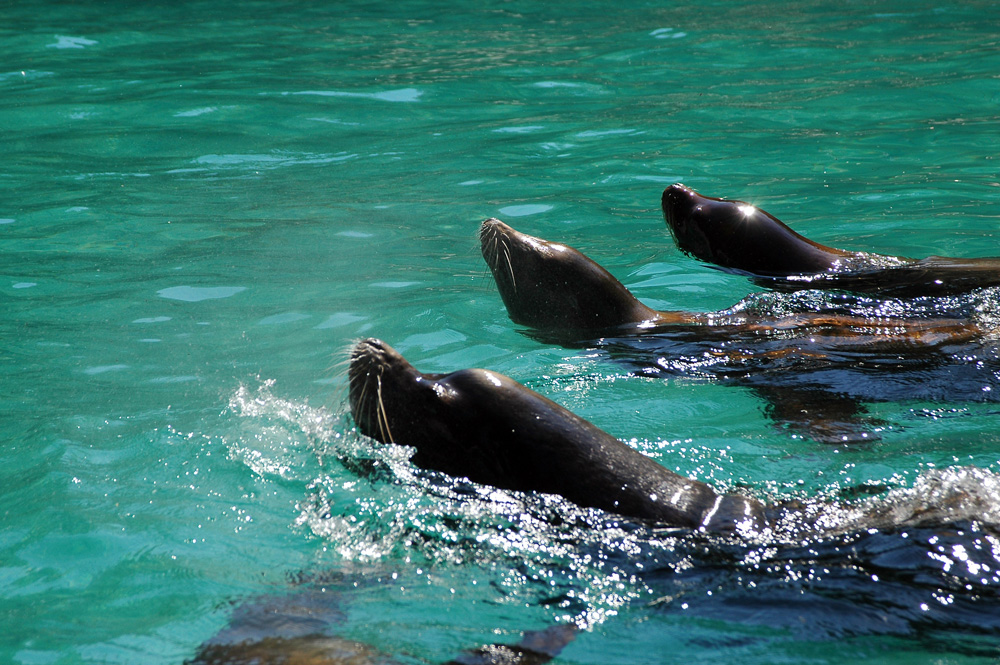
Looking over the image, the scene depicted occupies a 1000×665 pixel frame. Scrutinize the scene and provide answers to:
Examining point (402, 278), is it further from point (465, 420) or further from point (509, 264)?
point (465, 420)

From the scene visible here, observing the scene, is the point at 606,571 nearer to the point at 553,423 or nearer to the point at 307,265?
the point at 553,423

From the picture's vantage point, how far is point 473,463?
3672mm

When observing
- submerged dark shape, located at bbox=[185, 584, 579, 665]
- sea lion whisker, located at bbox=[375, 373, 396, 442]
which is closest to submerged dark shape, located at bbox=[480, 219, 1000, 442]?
sea lion whisker, located at bbox=[375, 373, 396, 442]

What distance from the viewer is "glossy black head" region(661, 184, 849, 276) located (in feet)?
20.6

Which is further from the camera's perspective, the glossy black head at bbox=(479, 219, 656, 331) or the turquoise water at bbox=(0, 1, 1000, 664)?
the glossy black head at bbox=(479, 219, 656, 331)

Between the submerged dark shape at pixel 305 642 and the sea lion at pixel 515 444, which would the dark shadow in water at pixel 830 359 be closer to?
the sea lion at pixel 515 444

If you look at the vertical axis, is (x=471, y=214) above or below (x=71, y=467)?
above

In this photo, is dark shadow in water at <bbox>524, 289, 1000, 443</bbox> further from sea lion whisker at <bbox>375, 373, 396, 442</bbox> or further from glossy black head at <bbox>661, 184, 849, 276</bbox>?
sea lion whisker at <bbox>375, 373, 396, 442</bbox>

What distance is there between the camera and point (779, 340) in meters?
5.28

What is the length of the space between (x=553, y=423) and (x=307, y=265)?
3.62 m

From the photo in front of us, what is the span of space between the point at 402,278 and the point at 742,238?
2.12m

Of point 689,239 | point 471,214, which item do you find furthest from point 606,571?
point 471,214

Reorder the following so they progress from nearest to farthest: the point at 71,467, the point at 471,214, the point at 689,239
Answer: the point at 71,467 < the point at 689,239 < the point at 471,214

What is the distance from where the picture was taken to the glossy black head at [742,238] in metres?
6.29
